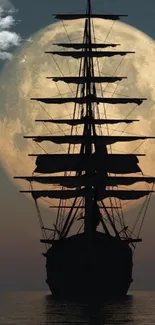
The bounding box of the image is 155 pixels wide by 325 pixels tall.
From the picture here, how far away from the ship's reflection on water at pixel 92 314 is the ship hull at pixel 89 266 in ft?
5.22

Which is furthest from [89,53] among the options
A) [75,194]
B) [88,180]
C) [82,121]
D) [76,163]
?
[75,194]

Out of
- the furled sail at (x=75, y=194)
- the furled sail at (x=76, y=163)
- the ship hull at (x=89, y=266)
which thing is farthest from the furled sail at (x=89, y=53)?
the ship hull at (x=89, y=266)

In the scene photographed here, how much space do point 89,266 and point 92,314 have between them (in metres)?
15.6

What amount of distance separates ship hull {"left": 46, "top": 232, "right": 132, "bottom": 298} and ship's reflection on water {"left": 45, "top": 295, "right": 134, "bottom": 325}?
62.6 inches

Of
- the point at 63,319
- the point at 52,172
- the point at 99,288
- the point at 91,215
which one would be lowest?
the point at 63,319

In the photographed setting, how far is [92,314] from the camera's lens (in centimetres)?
8644

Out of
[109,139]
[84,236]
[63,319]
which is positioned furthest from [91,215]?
[63,319]

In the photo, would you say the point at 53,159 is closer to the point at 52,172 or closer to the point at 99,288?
the point at 52,172

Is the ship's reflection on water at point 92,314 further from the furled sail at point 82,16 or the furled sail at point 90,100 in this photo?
the furled sail at point 82,16

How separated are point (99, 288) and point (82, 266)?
3216 millimetres

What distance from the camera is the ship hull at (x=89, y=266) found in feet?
336

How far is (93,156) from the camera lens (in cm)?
10869

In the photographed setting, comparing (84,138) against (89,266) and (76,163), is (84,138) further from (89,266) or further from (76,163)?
(89,266)

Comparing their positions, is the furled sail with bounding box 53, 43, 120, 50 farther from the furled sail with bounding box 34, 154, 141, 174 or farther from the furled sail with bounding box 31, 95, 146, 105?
the furled sail with bounding box 34, 154, 141, 174
